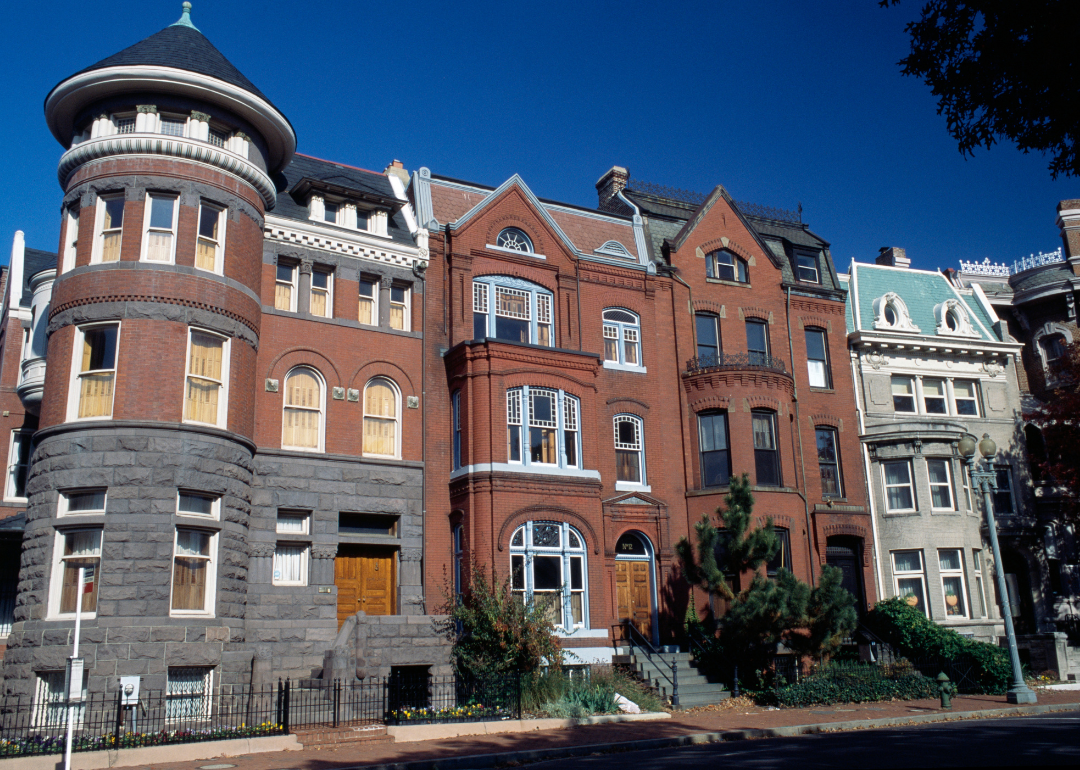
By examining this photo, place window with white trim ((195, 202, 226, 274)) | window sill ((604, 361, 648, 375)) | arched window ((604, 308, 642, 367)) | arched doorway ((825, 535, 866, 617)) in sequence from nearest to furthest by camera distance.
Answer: window with white trim ((195, 202, 226, 274))
window sill ((604, 361, 648, 375))
arched window ((604, 308, 642, 367))
arched doorway ((825, 535, 866, 617))

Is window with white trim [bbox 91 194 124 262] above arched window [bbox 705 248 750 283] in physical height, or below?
below

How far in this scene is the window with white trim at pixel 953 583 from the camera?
30141 mm

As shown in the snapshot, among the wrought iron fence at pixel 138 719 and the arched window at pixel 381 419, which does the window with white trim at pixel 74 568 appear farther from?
the arched window at pixel 381 419

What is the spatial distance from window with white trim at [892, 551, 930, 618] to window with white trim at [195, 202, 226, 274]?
22.7 metres

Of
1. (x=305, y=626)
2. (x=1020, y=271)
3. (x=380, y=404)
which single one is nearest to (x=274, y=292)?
(x=380, y=404)

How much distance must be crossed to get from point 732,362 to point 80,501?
62.8 ft

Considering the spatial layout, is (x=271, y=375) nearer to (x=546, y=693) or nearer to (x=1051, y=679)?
(x=546, y=693)

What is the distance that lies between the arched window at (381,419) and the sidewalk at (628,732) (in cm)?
872

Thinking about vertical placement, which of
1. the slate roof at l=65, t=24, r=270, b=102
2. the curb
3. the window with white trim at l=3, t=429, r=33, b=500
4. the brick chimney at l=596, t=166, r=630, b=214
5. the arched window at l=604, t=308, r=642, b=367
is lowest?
the curb

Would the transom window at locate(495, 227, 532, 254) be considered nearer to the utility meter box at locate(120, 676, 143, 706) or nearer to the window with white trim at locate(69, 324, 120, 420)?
the window with white trim at locate(69, 324, 120, 420)

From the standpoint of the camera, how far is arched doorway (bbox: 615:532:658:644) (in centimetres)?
2670

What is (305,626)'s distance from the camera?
21.5 metres

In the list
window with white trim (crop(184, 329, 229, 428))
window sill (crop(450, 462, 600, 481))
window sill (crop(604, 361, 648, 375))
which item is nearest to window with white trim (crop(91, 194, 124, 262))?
window with white trim (crop(184, 329, 229, 428))

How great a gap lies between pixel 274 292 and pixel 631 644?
13385mm
